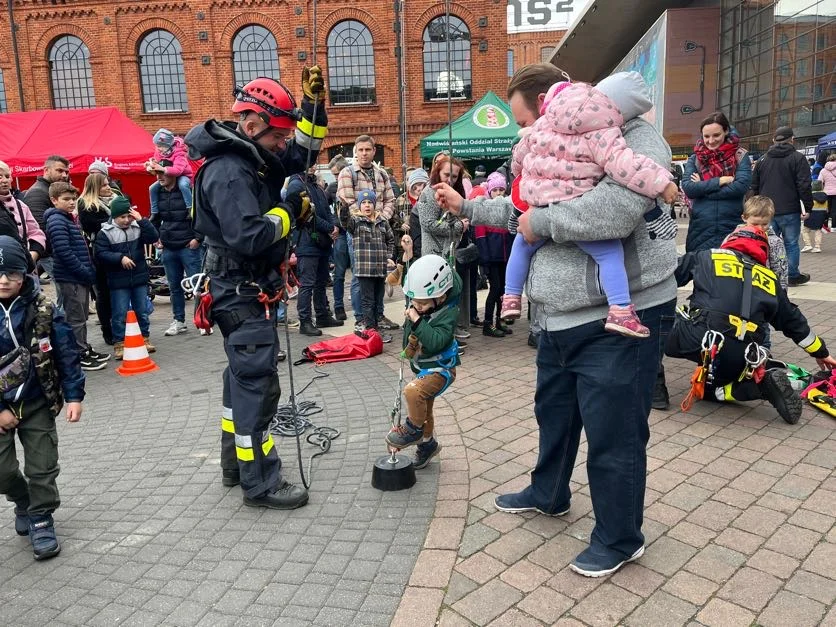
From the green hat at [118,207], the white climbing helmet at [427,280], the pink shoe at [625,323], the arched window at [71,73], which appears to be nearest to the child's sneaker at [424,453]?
the white climbing helmet at [427,280]

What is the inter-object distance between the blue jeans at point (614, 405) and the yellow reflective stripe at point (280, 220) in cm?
145

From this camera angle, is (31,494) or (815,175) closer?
(31,494)

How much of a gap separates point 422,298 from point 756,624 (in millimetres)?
2147

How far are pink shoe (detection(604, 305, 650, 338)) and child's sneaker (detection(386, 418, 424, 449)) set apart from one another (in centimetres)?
160

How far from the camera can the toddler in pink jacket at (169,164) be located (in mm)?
7602

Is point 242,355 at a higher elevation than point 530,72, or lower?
lower

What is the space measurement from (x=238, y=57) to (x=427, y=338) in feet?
86.3

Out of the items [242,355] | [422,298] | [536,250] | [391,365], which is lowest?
[391,365]

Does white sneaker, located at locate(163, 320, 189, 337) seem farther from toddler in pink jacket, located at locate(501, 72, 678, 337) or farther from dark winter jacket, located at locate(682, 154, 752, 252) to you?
toddler in pink jacket, located at locate(501, 72, 678, 337)

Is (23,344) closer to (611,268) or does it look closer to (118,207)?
(611,268)

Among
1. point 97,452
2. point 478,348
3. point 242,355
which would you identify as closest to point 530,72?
point 242,355

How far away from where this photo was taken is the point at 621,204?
2.38 metres

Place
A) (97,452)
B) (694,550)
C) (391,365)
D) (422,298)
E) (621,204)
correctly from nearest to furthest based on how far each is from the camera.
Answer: (621,204) < (694,550) < (422,298) < (97,452) < (391,365)

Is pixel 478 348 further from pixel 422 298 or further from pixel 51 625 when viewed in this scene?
pixel 51 625
